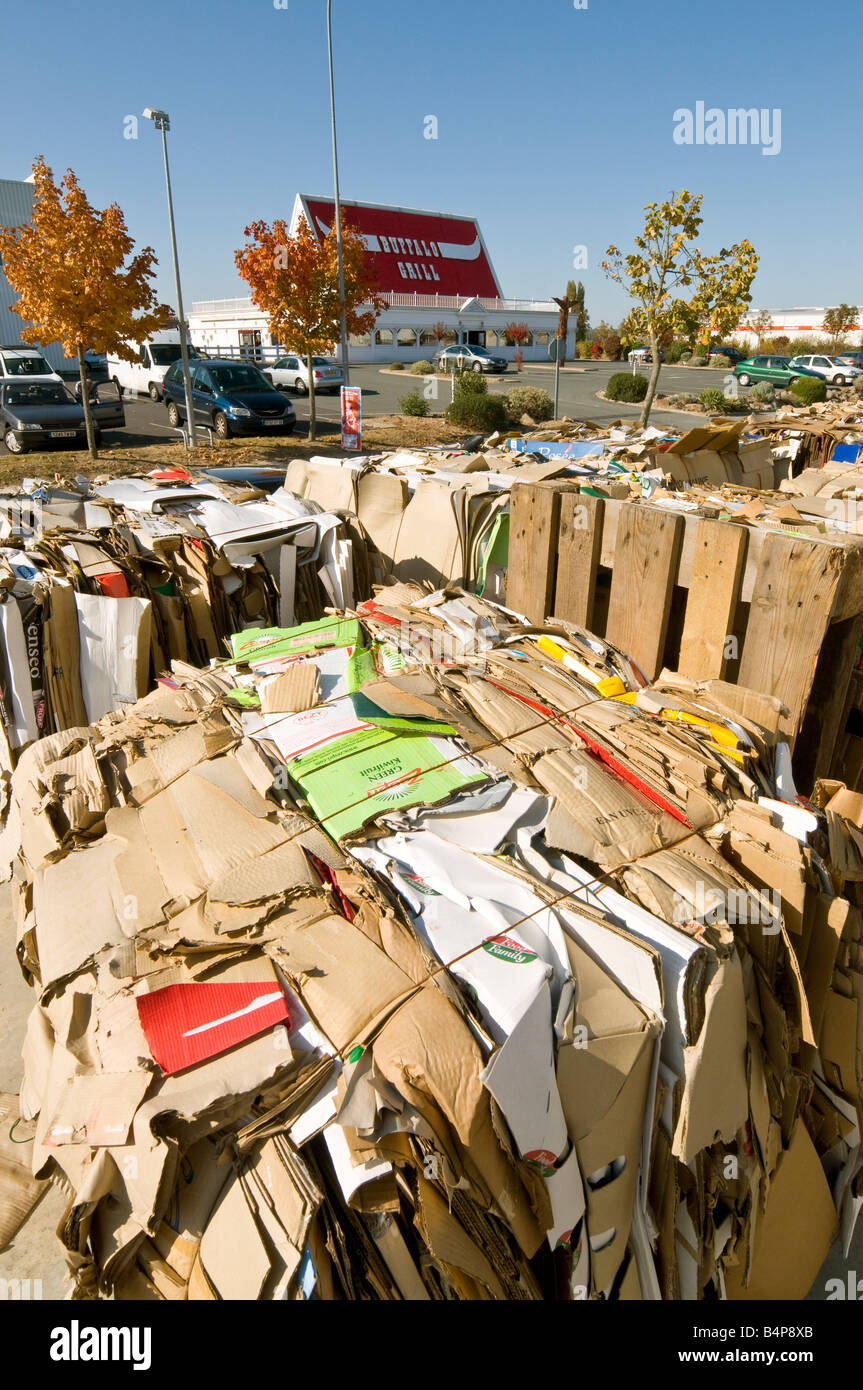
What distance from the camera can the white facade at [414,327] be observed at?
45.9 m

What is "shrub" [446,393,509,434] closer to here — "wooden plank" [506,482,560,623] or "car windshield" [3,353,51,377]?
"car windshield" [3,353,51,377]

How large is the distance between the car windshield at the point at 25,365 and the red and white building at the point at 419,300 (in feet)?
84.0

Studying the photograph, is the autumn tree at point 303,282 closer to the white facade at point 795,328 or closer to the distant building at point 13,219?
the distant building at point 13,219

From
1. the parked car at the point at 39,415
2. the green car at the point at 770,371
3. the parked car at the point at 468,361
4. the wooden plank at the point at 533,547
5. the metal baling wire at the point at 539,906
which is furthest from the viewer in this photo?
the parked car at the point at 468,361

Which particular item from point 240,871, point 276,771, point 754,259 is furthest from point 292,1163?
point 754,259

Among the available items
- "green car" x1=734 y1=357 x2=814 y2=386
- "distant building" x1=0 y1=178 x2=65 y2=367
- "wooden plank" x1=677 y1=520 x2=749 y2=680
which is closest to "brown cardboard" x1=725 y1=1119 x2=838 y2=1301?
"wooden plank" x1=677 y1=520 x2=749 y2=680

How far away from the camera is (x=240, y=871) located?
2150 millimetres

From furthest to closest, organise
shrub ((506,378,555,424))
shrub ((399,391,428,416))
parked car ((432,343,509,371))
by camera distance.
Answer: parked car ((432,343,509,371)), shrub ((399,391,428,416)), shrub ((506,378,555,424))

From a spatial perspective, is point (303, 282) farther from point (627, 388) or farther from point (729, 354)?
point (729, 354)

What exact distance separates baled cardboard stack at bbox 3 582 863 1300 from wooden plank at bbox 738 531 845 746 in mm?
581

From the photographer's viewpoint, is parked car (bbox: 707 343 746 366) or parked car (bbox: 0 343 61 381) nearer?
parked car (bbox: 0 343 61 381)

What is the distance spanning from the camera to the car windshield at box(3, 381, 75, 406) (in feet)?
55.2

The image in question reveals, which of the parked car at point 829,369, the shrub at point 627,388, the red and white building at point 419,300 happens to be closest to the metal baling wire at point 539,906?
the shrub at point 627,388
